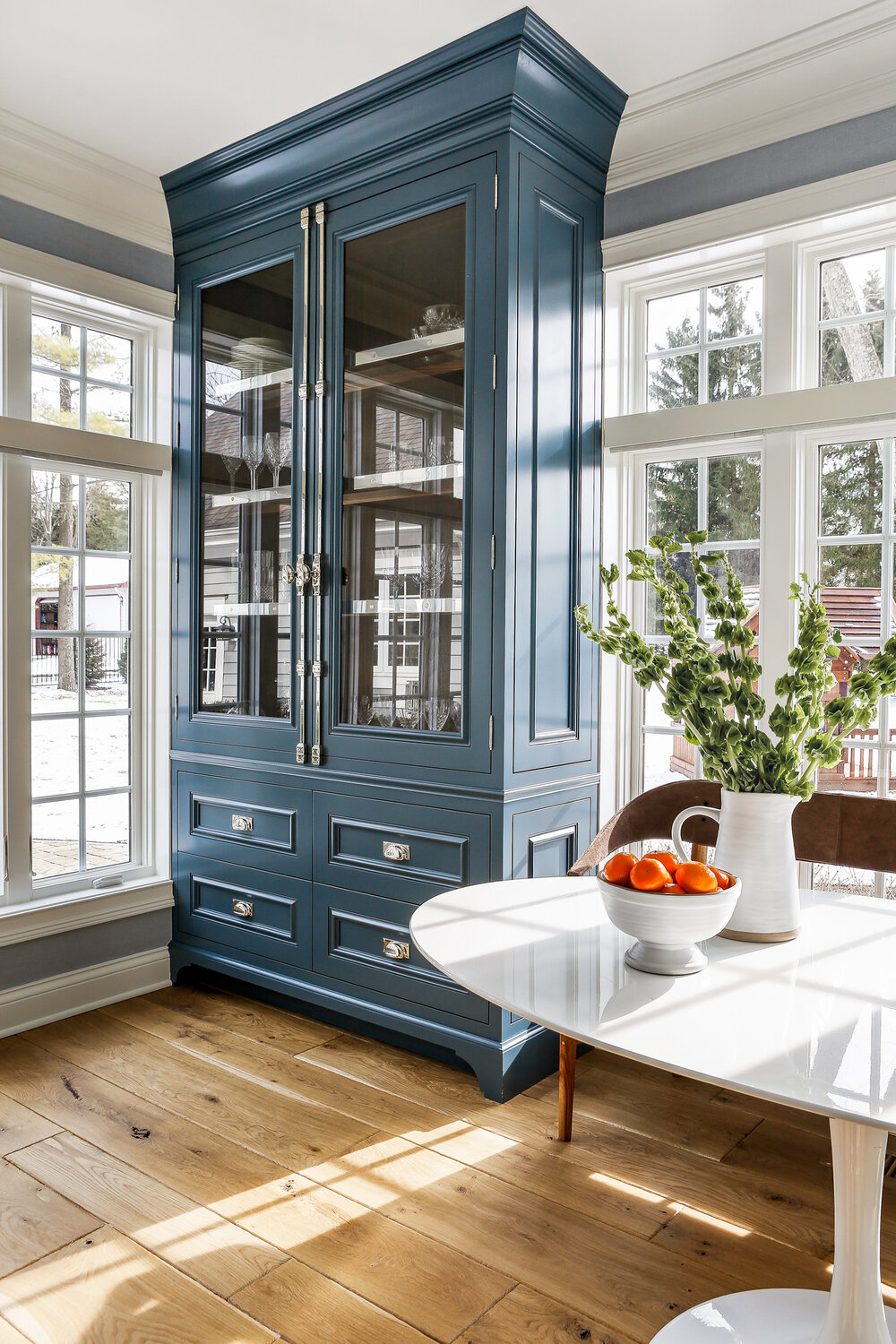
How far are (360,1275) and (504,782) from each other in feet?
3.76

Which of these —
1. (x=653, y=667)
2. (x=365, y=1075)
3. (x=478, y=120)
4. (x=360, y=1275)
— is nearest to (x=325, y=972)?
(x=365, y=1075)

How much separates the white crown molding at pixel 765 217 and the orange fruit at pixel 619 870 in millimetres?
1905

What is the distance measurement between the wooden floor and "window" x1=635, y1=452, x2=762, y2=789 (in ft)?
3.04

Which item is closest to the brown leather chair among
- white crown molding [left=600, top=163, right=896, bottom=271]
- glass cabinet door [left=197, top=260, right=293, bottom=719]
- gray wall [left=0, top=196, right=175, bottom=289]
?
glass cabinet door [left=197, top=260, right=293, bottom=719]

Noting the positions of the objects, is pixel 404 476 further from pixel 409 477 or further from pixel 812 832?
pixel 812 832

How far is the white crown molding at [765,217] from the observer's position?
92.6 inches

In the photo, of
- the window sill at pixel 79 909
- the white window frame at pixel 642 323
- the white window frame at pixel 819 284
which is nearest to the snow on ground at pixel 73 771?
the window sill at pixel 79 909

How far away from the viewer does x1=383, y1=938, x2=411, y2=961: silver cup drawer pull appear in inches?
105

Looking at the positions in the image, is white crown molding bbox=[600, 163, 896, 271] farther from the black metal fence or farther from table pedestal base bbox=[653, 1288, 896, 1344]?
table pedestal base bbox=[653, 1288, 896, 1344]

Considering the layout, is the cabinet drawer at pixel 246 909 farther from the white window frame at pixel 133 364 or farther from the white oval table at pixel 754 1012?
the white window frame at pixel 133 364

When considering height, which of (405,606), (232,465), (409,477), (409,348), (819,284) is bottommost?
(405,606)

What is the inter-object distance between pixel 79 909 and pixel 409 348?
207 centimetres

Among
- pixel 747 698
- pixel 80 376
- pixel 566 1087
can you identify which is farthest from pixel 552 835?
pixel 80 376

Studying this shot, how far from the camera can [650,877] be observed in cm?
136
